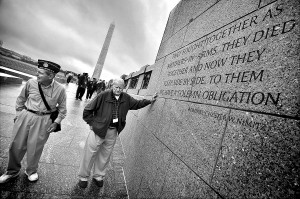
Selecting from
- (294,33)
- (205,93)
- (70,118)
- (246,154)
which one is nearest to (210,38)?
(205,93)

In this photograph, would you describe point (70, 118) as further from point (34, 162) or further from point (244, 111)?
point (244, 111)

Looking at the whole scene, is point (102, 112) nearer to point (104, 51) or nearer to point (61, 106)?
point (61, 106)

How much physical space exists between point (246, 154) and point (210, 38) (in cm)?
175

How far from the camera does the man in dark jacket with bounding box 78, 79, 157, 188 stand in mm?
3102

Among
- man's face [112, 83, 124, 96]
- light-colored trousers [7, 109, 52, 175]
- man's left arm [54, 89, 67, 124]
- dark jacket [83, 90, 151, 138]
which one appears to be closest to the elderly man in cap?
light-colored trousers [7, 109, 52, 175]

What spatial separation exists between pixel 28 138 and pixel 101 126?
1.16m

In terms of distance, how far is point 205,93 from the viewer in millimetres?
2166

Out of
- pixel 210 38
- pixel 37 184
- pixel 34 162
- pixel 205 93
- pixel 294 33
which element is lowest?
pixel 37 184

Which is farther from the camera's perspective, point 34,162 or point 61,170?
point 61,170

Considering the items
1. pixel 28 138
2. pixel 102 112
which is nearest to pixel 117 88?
pixel 102 112

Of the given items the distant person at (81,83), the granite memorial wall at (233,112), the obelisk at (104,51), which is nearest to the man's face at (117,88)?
the granite memorial wall at (233,112)

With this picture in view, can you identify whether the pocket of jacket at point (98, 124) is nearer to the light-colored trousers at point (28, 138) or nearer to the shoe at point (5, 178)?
the light-colored trousers at point (28, 138)

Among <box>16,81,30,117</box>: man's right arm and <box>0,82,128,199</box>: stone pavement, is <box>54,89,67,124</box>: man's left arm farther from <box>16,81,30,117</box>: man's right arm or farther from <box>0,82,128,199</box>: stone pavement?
<box>0,82,128,199</box>: stone pavement

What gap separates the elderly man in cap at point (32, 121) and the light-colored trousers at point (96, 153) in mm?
684
